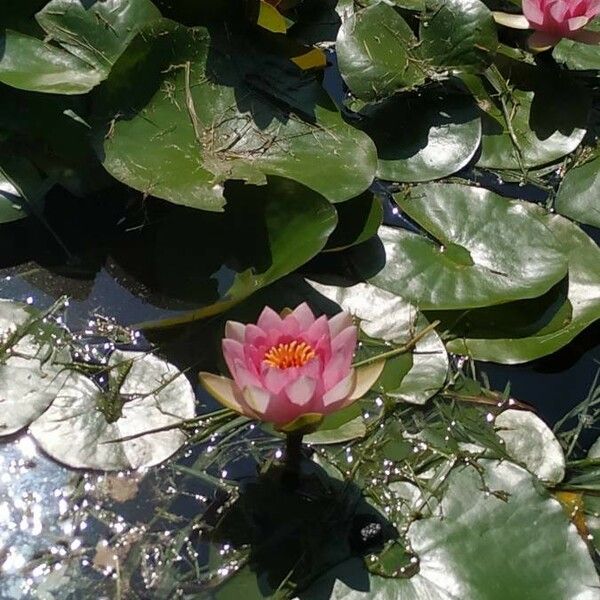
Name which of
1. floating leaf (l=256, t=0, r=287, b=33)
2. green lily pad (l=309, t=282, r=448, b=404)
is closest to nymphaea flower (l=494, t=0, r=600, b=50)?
floating leaf (l=256, t=0, r=287, b=33)

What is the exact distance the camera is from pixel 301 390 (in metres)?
1.26

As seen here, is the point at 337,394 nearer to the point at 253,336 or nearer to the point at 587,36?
the point at 253,336

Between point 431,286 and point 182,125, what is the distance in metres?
0.59

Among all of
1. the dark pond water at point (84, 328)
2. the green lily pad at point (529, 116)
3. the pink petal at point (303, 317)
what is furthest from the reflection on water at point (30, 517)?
the green lily pad at point (529, 116)

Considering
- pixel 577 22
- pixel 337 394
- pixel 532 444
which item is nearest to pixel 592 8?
pixel 577 22

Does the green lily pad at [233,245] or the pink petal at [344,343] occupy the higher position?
the pink petal at [344,343]

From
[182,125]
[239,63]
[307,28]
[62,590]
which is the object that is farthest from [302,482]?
[307,28]

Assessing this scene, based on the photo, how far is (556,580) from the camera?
1.39 meters

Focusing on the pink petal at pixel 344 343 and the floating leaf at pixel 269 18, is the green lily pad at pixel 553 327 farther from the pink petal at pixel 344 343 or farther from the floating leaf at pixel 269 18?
the floating leaf at pixel 269 18

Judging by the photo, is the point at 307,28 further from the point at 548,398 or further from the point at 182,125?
the point at 548,398

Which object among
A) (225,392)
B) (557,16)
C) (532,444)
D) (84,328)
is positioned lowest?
(532,444)

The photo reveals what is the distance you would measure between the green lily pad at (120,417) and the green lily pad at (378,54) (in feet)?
2.65

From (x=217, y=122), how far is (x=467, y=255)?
0.57 metres

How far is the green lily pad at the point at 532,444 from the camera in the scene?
5.13 feet
